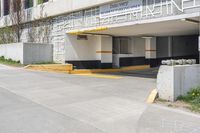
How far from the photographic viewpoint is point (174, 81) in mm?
9344

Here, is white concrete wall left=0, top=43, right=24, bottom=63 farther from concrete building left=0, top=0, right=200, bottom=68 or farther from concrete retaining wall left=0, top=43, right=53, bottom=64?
concrete building left=0, top=0, right=200, bottom=68

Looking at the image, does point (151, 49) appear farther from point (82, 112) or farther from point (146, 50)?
point (82, 112)

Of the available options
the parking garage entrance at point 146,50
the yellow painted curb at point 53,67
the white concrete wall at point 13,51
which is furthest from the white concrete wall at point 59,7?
the parking garage entrance at point 146,50

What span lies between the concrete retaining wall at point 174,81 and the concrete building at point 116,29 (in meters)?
3.23

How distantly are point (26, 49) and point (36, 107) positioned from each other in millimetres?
13428

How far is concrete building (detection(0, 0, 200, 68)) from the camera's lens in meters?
14.0

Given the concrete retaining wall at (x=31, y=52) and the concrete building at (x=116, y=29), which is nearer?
the concrete building at (x=116, y=29)

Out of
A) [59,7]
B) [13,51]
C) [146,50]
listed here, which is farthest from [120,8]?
[13,51]

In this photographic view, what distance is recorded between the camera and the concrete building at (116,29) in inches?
551

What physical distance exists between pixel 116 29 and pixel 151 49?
8448mm

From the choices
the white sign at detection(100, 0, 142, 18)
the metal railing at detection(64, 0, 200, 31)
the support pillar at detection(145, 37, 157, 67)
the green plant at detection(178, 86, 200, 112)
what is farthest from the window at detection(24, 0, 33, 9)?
the green plant at detection(178, 86, 200, 112)

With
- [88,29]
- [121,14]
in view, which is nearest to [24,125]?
[121,14]

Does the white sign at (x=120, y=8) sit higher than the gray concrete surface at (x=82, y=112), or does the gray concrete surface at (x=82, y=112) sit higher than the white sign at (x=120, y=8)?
the white sign at (x=120, y=8)

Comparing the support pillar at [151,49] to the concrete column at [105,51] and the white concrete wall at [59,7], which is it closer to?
the concrete column at [105,51]
